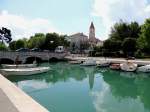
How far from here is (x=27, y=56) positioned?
72.7 meters

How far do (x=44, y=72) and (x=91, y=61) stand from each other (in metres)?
19.3

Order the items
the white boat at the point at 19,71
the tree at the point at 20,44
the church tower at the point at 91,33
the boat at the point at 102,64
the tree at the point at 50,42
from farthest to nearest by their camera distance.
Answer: the church tower at the point at 91,33 < the tree at the point at 20,44 < the tree at the point at 50,42 < the boat at the point at 102,64 < the white boat at the point at 19,71

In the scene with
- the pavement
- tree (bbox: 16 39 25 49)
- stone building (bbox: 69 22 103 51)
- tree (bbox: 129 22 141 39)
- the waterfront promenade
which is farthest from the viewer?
tree (bbox: 16 39 25 49)

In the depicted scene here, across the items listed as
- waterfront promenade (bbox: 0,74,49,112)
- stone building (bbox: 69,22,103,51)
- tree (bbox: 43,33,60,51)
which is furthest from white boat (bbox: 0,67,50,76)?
stone building (bbox: 69,22,103,51)

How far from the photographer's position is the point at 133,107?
20562 mm

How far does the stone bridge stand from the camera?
68438mm

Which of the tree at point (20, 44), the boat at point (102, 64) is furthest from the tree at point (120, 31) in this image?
the tree at point (20, 44)

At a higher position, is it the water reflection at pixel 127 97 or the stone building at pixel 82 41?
the stone building at pixel 82 41

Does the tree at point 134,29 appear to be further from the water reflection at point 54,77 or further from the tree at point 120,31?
the water reflection at point 54,77

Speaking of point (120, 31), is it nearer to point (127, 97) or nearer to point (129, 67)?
point (129, 67)

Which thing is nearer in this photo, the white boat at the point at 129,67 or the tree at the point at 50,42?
the white boat at the point at 129,67

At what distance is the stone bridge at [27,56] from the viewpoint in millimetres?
→ 68438

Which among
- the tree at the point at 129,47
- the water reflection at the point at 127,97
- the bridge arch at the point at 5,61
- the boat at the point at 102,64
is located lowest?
the water reflection at the point at 127,97

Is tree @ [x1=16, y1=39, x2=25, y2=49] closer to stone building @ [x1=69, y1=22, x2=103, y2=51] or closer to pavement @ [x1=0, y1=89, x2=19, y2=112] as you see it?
stone building @ [x1=69, y1=22, x2=103, y2=51]
